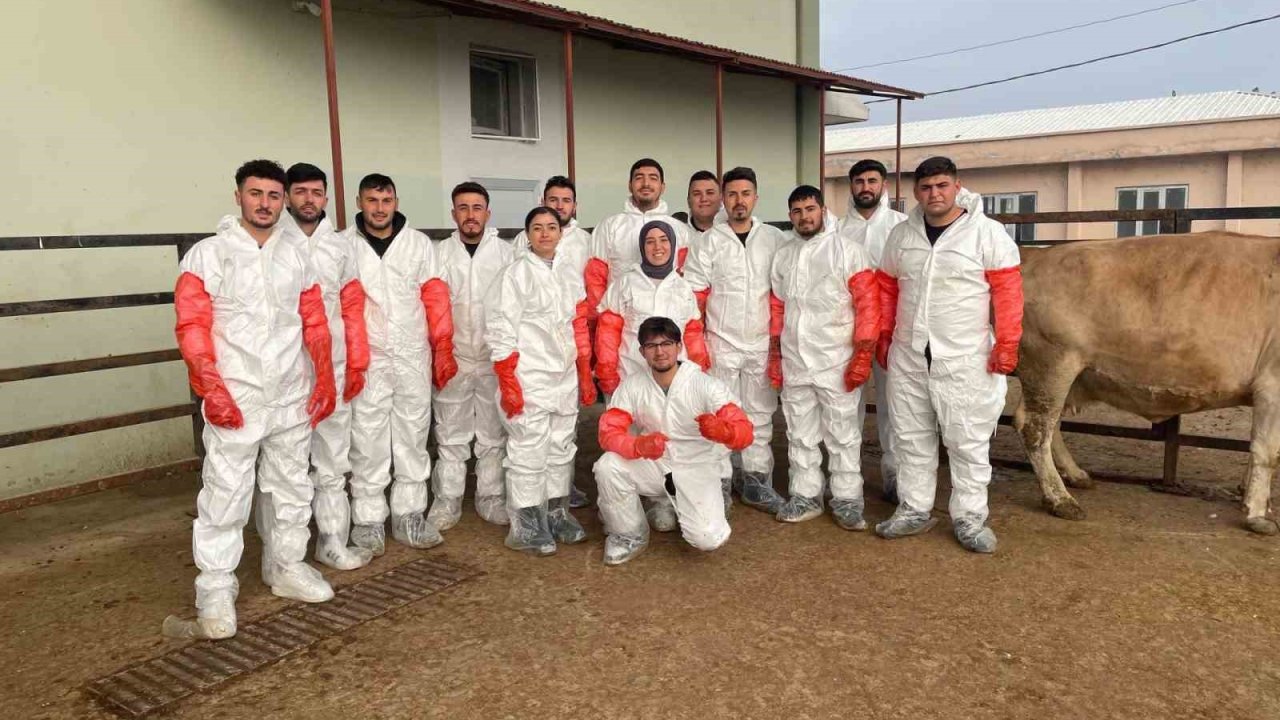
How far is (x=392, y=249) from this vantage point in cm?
450

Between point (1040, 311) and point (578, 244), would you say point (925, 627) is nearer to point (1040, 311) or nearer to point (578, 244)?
point (1040, 311)

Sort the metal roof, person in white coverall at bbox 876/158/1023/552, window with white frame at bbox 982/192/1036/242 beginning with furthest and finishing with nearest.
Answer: window with white frame at bbox 982/192/1036/242
the metal roof
person in white coverall at bbox 876/158/1023/552

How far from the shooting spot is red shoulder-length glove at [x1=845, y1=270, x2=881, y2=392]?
4594 millimetres

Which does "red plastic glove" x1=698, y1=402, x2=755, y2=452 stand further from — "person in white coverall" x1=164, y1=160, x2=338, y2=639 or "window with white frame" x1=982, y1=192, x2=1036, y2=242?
"window with white frame" x1=982, y1=192, x2=1036, y2=242

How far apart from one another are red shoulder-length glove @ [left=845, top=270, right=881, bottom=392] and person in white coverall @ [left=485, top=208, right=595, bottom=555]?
1.44 meters

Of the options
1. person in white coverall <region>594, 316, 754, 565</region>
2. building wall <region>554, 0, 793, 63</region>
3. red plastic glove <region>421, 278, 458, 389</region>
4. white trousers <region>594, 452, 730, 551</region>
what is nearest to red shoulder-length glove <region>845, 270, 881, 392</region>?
person in white coverall <region>594, 316, 754, 565</region>

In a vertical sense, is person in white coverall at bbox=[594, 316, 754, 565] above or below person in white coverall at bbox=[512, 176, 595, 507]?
below

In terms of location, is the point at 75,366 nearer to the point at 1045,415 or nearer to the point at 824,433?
the point at 824,433

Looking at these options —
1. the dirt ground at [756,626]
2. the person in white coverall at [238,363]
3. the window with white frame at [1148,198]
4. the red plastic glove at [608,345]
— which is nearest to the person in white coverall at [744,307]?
the dirt ground at [756,626]

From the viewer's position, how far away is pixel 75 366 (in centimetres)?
484

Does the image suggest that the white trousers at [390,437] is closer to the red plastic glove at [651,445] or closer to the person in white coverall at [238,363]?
the person in white coverall at [238,363]

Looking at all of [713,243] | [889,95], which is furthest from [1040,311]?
[889,95]

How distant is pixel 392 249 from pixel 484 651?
2146mm

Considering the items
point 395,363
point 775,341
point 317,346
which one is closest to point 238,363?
point 317,346
